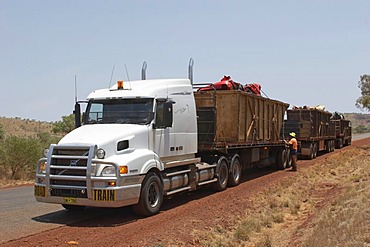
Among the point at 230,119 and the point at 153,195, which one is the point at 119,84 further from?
the point at 230,119

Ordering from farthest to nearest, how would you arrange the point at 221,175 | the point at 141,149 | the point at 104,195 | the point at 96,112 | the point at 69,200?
the point at 221,175 → the point at 96,112 → the point at 141,149 → the point at 69,200 → the point at 104,195

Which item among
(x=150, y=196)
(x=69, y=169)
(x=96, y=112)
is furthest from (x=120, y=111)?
(x=150, y=196)

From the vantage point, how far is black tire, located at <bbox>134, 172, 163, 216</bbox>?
9250 millimetres

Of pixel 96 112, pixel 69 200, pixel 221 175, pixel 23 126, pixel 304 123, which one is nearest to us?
pixel 69 200

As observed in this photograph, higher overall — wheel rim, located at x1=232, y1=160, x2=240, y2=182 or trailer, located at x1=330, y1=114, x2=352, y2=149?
trailer, located at x1=330, y1=114, x2=352, y2=149

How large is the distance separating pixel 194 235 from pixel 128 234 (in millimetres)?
1227

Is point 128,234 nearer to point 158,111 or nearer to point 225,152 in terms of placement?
point 158,111

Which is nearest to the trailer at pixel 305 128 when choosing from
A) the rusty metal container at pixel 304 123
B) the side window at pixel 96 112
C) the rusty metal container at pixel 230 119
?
the rusty metal container at pixel 304 123

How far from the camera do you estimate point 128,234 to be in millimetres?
7965

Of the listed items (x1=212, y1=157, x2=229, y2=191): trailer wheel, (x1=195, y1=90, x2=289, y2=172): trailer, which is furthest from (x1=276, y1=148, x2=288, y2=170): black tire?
(x1=212, y1=157, x2=229, y2=191): trailer wheel

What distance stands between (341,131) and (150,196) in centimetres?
2964

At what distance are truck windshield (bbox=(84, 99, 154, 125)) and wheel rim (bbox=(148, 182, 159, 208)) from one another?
4.69 ft

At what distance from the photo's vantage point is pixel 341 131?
3588 cm

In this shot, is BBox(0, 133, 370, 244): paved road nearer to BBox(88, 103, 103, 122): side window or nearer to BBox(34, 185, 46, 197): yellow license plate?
BBox(34, 185, 46, 197): yellow license plate
